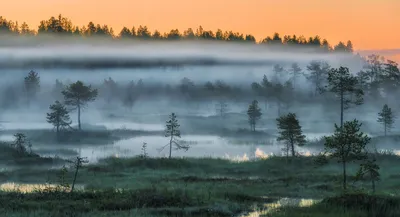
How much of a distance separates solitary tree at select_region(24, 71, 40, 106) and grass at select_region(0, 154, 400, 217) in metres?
91.2

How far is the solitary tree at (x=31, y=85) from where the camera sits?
143188mm

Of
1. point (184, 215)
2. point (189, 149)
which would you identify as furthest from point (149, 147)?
point (184, 215)

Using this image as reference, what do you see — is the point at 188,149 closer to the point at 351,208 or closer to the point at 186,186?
the point at 186,186

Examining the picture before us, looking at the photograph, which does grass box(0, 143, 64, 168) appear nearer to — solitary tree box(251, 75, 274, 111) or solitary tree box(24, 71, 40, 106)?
solitary tree box(24, 71, 40, 106)

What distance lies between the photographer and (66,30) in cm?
19550

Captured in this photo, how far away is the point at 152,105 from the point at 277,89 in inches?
1876

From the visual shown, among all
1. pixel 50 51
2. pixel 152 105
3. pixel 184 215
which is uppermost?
pixel 50 51

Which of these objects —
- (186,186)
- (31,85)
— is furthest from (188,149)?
(31,85)

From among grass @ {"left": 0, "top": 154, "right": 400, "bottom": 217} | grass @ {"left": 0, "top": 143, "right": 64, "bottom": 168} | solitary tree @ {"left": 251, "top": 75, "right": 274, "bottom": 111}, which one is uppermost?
solitary tree @ {"left": 251, "top": 75, "right": 274, "bottom": 111}

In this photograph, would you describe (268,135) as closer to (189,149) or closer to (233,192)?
(189,149)

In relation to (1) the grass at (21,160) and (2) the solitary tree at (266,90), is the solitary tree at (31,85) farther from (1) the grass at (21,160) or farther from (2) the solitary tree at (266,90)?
(1) the grass at (21,160)

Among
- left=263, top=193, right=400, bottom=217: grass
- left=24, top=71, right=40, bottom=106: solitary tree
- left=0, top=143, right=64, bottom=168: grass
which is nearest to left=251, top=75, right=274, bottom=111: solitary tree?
left=24, top=71, right=40, bottom=106: solitary tree

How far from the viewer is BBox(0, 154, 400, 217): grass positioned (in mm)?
27672

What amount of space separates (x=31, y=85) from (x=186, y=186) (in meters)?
118
